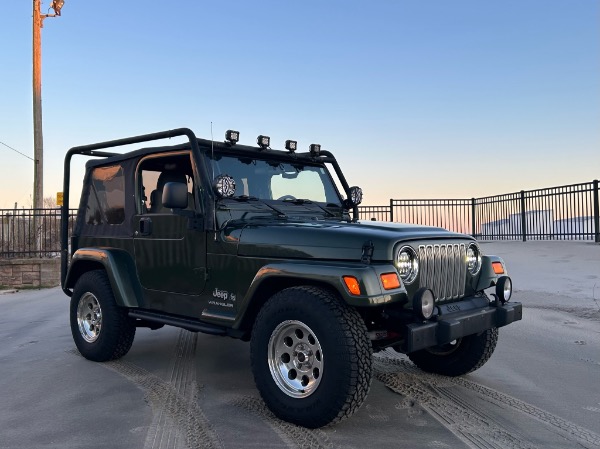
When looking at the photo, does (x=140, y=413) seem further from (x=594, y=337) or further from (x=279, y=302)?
(x=594, y=337)

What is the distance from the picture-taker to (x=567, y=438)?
3.23 metres

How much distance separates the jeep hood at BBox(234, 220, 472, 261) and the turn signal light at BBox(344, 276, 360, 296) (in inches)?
8.5

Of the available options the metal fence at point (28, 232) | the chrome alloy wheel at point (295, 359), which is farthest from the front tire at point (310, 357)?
the metal fence at point (28, 232)

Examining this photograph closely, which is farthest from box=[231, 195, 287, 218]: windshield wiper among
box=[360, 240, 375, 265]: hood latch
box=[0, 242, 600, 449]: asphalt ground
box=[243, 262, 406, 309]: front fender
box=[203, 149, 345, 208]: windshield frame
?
box=[0, 242, 600, 449]: asphalt ground

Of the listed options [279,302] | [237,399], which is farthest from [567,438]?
[237,399]

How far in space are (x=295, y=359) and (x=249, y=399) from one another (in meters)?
0.74

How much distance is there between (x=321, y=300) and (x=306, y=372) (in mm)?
523

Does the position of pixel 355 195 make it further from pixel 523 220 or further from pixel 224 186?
pixel 523 220

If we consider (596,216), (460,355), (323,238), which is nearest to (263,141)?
(323,238)

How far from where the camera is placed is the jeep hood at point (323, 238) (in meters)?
3.43

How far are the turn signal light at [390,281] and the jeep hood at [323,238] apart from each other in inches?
4.6

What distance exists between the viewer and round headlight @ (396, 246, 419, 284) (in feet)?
11.5

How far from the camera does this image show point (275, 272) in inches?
141

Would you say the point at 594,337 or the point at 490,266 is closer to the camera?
the point at 490,266
